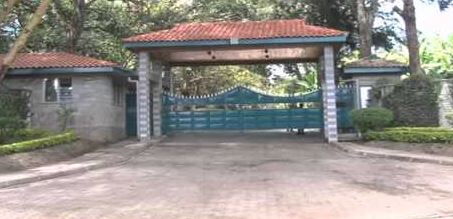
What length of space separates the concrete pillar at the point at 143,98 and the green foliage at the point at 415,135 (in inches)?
309

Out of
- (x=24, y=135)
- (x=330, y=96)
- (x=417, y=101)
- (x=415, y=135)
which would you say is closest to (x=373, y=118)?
(x=417, y=101)

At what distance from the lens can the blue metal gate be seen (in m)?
26.7

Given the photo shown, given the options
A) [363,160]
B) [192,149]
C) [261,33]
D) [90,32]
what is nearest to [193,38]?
[261,33]

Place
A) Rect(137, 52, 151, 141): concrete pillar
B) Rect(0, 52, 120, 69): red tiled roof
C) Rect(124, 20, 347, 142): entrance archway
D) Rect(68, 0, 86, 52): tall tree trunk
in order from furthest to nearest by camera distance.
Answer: Rect(68, 0, 86, 52): tall tree trunk
Rect(0, 52, 120, 69): red tiled roof
Rect(137, 52, 151, 141): concrete pillar
Rect(124, 20, 347, 142): entrance archway

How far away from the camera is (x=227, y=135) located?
27562mm

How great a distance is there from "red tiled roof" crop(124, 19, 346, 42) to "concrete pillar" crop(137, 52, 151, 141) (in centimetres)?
98

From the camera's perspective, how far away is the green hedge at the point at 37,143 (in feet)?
58.7

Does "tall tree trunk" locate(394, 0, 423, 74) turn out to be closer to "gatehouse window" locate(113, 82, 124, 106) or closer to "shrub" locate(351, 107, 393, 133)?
"shrub" locate(351, 107, 393, 133)

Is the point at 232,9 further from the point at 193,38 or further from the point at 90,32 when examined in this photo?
the point at 193,38

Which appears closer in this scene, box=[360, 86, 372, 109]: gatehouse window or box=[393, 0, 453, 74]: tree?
box=[393, 0, 453, 74]: tree

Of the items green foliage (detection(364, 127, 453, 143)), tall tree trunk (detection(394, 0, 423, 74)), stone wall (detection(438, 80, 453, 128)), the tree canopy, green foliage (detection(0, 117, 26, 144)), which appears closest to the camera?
green foliage (detection(364, 127, 453, 143))

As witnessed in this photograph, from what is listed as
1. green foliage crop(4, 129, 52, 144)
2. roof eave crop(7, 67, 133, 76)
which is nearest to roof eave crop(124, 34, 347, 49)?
roof eave crop(7, 67, 133, 76)

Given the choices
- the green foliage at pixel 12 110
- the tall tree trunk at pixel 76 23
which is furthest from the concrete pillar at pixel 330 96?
the tall tree trunk at pixel 76 23

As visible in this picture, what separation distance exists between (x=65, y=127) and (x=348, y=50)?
17158 mm
